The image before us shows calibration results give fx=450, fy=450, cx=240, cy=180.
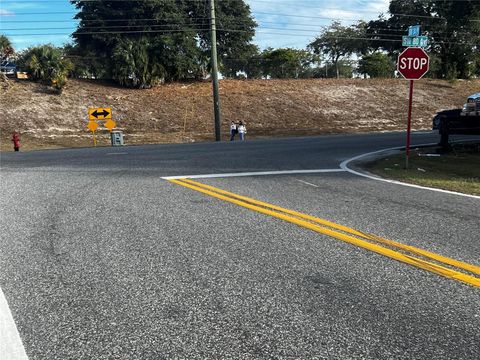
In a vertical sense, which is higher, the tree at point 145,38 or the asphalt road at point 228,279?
the tree at point 145,38

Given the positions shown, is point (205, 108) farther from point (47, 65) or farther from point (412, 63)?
point (412, 63)

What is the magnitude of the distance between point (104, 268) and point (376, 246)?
2795 millimetres

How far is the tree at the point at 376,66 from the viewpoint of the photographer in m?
60.2

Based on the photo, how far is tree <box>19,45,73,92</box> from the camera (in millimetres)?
35844

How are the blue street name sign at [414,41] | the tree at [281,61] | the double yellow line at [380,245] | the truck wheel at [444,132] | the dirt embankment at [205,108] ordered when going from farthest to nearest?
1. the tree at [281,61]
2. the dirt embankment at [205,108]
3. the truck wheel at [444,132]
4. the blue street name sign at [414,41]
5. the double yellow line at [380,245]

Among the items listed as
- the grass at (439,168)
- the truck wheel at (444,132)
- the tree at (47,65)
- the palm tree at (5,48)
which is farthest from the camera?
the palm tree at (5,48)

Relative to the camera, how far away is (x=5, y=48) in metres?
40.2

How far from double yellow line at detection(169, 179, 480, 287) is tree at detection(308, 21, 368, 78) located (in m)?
64.5

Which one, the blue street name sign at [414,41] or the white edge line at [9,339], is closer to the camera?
the white edge line at [9,339]

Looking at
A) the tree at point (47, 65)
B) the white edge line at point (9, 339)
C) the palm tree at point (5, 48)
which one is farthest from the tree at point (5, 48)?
the white edge line at point (9, 339)

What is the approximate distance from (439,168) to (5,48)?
4007 cm

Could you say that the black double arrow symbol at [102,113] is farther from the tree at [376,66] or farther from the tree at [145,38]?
the tree at [376,66]

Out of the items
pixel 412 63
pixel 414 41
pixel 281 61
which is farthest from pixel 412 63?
pixel 281 61

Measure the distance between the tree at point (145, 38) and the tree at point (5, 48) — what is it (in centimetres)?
576
